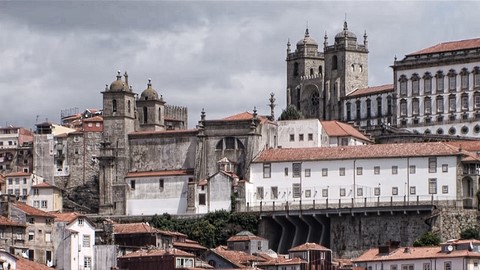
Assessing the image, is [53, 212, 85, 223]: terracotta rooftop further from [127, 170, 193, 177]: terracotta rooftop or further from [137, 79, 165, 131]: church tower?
[137, 79, 165, 131]: church tower

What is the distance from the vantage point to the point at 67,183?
156 m

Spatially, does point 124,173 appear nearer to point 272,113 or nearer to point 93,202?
point 93,202

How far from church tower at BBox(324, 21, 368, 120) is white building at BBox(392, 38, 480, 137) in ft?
39.6

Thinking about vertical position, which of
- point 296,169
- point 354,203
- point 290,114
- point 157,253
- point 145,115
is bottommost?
point 157,253

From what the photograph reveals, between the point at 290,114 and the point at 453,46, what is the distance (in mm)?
16263

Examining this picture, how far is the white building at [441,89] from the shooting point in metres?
166

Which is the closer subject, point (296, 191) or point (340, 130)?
point (296, 191)

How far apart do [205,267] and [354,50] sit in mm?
69903

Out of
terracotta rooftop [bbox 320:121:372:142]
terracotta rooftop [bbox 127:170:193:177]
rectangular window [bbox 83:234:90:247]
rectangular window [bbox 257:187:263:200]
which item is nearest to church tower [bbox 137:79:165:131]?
terracotta rooftop [bbox 127:170:193:177]

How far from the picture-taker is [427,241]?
13125 centimetres

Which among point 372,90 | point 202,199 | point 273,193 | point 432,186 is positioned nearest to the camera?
point 432,186

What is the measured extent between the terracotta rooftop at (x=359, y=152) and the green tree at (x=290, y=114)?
82.2 feet

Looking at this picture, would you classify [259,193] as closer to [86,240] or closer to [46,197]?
[46,197]

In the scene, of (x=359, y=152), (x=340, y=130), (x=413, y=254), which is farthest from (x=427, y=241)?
(x=340, y=130)
